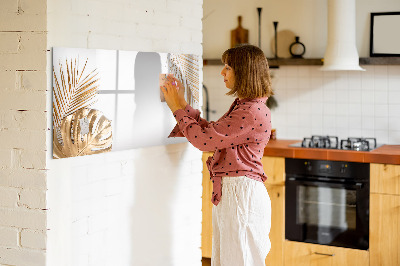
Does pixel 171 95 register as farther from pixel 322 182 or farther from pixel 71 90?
pixel 322 182

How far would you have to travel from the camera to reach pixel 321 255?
443 centimetres

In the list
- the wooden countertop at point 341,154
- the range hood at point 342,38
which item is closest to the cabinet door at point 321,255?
the wooden countertop at point 341,154

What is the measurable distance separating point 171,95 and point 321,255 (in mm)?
2109

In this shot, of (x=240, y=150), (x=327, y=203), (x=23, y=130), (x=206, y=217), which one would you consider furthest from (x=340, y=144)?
(x=23, y=130)

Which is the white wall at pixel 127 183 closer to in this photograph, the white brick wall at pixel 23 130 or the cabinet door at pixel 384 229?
the white brick wall at pixel 23 130

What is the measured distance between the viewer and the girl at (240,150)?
275 centimetres

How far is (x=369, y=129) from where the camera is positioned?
16.0ft

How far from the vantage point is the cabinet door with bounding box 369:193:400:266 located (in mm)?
4129

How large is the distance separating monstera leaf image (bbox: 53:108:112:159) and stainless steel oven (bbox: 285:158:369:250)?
2.12m

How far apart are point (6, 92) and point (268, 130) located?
3.89 ft

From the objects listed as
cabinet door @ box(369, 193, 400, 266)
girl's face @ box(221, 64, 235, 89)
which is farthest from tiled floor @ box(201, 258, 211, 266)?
girl's face @ box(221, 64, 235, 89)

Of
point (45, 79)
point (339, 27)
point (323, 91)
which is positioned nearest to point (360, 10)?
point (339, 27)

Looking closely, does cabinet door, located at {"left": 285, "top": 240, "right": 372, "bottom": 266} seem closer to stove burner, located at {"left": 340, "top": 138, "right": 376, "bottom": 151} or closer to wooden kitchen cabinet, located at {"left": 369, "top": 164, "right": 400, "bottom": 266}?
wooden kitchen cabinet, located at {"left": 369, "top": 164, "right": 400, "bottom": 266}

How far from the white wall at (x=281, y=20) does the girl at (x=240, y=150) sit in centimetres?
230
